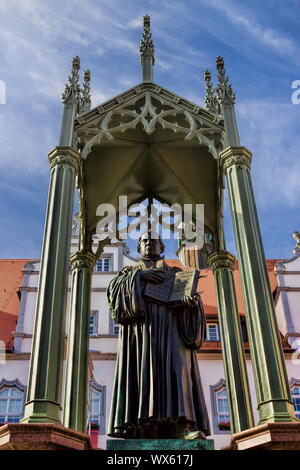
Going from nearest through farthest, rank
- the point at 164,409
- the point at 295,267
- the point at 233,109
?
the point at 164,409 → the point at 233,109 → the point at 295,267

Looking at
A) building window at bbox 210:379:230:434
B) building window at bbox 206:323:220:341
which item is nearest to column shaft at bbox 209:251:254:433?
building window at bbox 210:379:230:434

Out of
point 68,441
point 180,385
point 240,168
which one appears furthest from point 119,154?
point 68,441

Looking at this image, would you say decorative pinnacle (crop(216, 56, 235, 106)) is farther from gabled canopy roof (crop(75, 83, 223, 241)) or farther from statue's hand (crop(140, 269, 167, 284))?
statue's hand (crop(140, 269, 167, 284))

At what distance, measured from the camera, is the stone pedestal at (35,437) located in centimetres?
572

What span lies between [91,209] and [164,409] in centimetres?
558

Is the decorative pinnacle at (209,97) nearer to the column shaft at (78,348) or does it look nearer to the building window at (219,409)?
Result: the column shaft at (78,348)

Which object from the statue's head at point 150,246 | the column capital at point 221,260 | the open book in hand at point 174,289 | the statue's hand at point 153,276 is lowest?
the open book in hand at point 174,289

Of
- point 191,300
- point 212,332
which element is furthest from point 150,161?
point 212,332

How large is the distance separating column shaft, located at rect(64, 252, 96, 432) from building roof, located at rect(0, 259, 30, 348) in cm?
1162

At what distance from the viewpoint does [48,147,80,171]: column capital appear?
9039 mm

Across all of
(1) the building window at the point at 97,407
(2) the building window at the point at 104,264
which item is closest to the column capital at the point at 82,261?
(1) the building window at the point at 97,407

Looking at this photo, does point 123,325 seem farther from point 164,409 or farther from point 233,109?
point 233,109

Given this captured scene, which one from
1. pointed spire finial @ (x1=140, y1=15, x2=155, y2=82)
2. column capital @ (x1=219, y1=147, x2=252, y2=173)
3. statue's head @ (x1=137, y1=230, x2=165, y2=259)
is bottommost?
statue's head @ (x1=137, y1=230, x2=165, y2=259)

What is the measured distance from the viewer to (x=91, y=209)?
1168 cm
